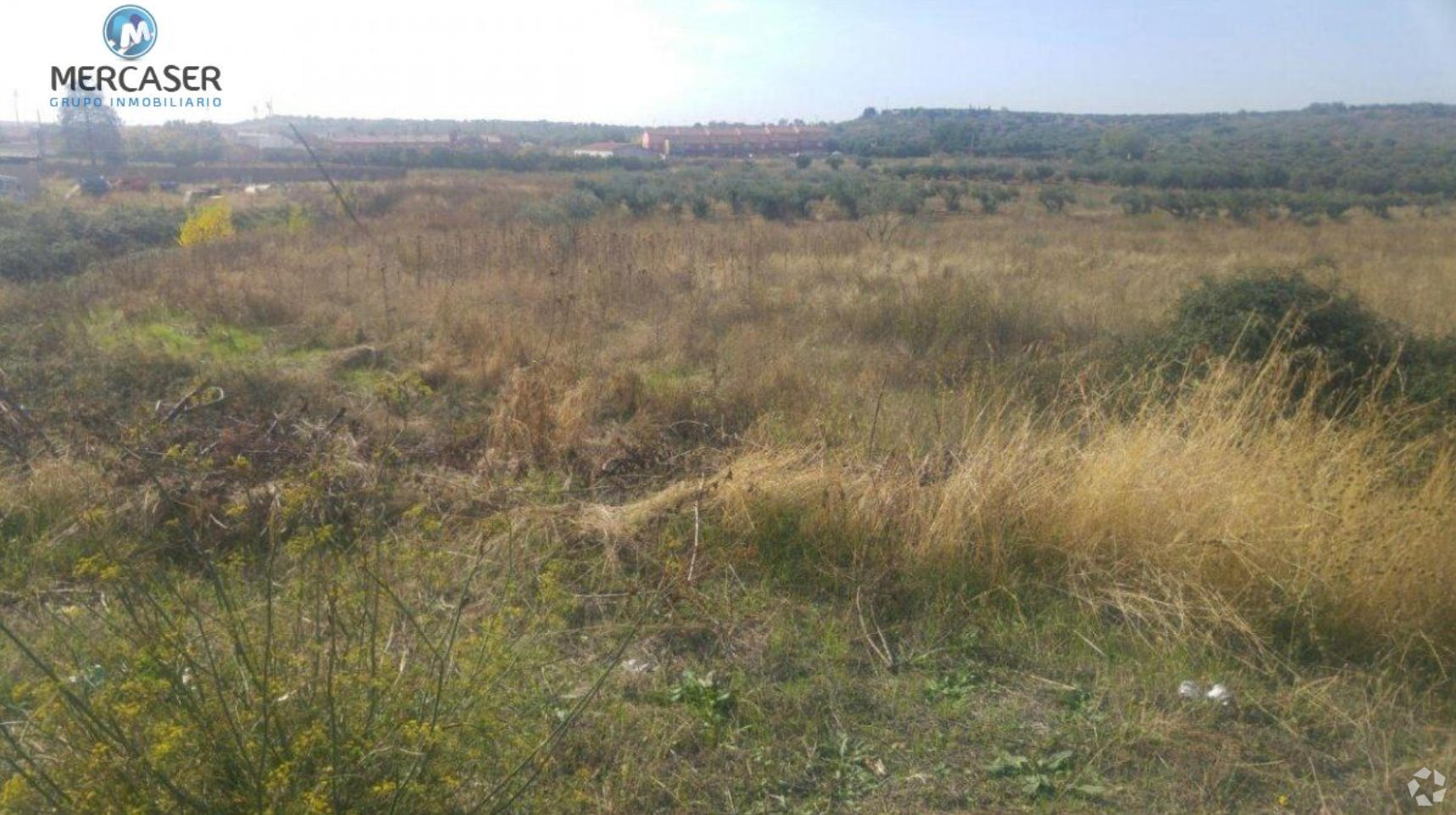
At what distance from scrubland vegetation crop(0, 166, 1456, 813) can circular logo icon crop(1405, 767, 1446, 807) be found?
0.05m

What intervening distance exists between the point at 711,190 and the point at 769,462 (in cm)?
2345

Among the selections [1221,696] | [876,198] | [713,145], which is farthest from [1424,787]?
[713,145]

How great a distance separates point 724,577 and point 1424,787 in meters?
2.54

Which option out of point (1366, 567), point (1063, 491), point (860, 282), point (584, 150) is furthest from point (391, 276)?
point (584, 150)

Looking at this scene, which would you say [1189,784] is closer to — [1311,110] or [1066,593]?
[1066,593]

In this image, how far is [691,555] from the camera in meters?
4.02

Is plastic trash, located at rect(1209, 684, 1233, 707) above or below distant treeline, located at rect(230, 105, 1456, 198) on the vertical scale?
below

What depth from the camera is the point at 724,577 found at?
13.0 ft

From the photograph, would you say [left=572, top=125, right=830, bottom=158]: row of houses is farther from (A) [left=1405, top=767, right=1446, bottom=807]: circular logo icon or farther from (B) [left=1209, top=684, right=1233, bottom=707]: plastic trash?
(A) [left=1405, top=767, right=1446, bottom=807]: circular logo icon

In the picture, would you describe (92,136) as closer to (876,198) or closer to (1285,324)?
(876,198)

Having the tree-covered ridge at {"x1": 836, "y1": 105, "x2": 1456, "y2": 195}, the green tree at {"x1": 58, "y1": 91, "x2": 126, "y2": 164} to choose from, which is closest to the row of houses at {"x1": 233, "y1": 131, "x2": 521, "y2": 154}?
the green tree at {"x1": 58, "y1": 91, "x2": 126, "y2": 164}

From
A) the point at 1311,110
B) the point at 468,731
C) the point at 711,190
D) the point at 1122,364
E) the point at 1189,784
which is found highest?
the point at 1311,110

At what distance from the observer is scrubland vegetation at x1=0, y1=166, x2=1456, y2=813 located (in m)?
2.47

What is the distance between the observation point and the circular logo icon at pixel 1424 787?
2.60 meters
